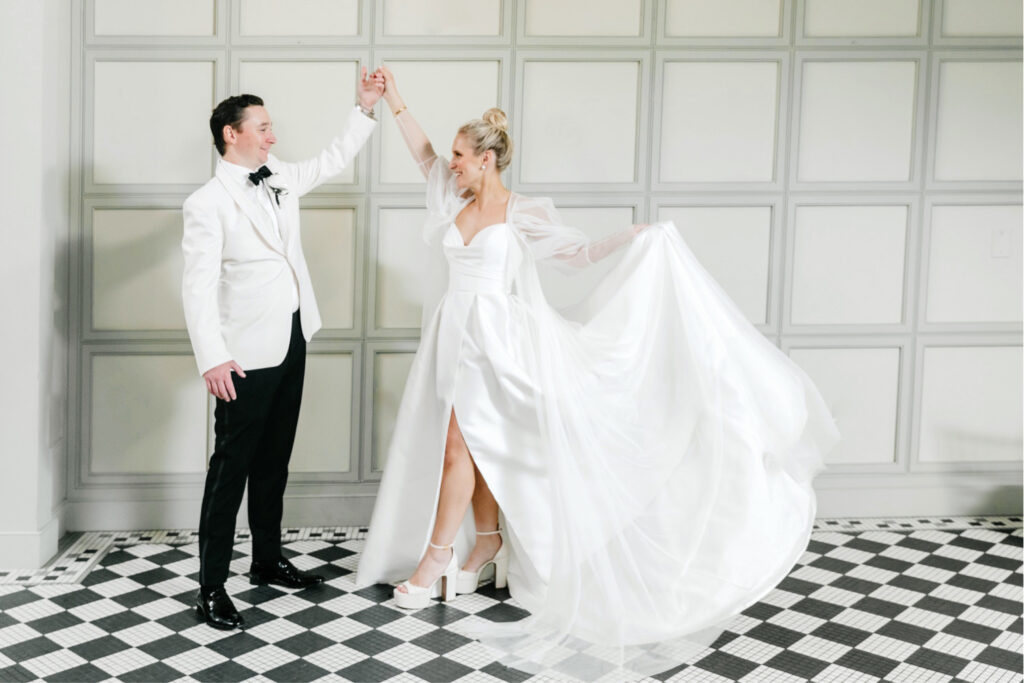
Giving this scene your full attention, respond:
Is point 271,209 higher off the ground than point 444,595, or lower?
higher

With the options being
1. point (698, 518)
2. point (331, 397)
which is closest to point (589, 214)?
point (331, 397)

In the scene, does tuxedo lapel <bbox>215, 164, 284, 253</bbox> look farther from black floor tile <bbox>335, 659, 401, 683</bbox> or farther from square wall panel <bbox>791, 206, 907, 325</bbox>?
square wall panel <bbox>791, 206, 907, 325</bbox>

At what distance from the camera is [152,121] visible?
4723 mm

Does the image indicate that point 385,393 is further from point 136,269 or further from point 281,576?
point 136,269

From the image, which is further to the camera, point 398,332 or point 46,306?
point 398,332

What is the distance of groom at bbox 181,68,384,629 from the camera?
3.68m

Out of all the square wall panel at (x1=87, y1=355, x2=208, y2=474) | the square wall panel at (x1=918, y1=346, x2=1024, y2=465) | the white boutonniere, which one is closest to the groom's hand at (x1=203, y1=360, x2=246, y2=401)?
the white boutonniere

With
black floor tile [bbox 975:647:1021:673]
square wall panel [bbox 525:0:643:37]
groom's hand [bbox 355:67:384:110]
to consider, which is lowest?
black floor tile [bbox 975:647:1021:673]

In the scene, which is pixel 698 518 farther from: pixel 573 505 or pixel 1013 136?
pixel 1013 136

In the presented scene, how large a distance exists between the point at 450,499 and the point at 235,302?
1.09m

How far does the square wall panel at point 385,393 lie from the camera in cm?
494

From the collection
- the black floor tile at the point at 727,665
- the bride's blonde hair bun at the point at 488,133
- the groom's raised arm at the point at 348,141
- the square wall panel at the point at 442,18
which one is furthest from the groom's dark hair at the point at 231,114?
the black floor tile at the point at 727,665

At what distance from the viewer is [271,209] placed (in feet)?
12.8

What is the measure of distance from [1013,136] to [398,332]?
3.09 metres
